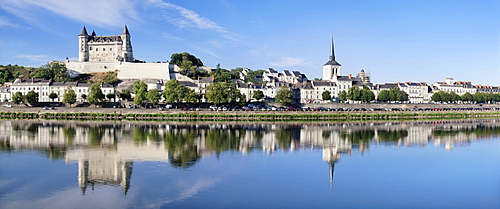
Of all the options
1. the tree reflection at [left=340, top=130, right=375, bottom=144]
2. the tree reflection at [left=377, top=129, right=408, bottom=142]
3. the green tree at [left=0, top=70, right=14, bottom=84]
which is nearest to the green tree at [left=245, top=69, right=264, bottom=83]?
the green tree at [left=0, top=70, right=14, bottom=84]

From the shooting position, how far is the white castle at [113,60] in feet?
185

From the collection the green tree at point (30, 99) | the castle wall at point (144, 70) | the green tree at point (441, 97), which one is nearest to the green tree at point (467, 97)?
the green tree at point (441, 97)

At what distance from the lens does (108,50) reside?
61719 millimetres

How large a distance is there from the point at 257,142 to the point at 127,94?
2793 centimetres

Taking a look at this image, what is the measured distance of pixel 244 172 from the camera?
43.4ft

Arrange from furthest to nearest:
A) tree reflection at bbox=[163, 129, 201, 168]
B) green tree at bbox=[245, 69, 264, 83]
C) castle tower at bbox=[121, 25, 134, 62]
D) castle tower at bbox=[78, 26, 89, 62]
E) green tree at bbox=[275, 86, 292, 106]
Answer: green tree at bbox=[245, 69, 264, 83] → castle tower at bbox=[78, 26, 89, 62] → castle tower at bbox=[121, 25, 134, 62] → green tree at bbox=[275, 86, 292, 106] → tree reflection at bbox=[163, 129, 201, 168]

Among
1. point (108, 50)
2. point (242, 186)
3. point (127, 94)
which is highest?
point (108, 50)

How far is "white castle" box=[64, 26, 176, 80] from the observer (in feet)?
185

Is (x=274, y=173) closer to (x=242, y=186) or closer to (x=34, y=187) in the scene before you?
(x=242, y=186)

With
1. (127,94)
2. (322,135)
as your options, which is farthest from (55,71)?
(322,135)

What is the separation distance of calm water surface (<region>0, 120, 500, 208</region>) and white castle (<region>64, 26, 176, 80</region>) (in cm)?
3452

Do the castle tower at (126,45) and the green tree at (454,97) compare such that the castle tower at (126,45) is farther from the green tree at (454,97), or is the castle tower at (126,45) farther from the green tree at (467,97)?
the green tree at (467,97)

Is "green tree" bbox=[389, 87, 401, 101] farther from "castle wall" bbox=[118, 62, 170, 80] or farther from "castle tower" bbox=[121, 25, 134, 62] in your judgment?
"castle tower" bbox=[121, 25, 134, 62]

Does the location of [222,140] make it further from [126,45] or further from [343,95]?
[126,45]
